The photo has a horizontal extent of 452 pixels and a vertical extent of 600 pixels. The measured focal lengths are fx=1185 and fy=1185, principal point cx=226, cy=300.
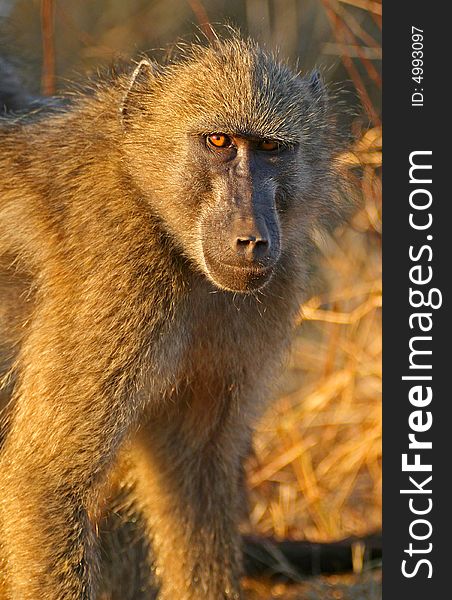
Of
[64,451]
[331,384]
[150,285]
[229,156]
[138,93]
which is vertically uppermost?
[138,93]

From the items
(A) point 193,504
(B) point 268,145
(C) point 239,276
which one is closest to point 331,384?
(A) point 193,504

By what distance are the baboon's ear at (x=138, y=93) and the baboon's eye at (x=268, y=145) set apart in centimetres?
43

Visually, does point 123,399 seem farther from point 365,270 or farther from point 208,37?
point 365,270

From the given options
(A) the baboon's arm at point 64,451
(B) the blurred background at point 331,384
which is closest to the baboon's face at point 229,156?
(A) the baboon's arm at point 64,451

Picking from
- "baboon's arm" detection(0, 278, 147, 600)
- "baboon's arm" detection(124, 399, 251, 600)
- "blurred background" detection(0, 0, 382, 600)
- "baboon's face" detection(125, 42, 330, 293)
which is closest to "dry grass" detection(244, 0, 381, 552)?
"blurred background" detection(0, 0, 382, 600)

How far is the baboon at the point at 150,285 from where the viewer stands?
342 cm

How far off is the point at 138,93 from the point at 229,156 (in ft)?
1.46

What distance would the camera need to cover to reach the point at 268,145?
3578mm

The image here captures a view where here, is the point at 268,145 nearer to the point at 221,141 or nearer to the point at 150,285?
the point at 221,141

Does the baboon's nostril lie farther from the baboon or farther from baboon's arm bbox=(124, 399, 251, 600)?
baboon's arm bbox=(124, 399, 251, 600)

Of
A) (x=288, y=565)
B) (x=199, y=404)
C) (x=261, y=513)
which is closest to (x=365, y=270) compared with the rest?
(x=261, y=513)

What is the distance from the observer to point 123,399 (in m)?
3.45

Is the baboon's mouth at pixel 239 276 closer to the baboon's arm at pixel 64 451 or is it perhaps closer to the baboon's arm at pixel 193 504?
the baboon's arm at pixel 64 451

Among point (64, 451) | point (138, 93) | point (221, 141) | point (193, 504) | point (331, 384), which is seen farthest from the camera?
point (331, 384)
